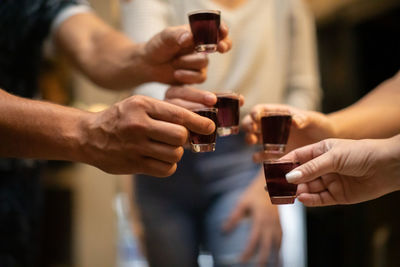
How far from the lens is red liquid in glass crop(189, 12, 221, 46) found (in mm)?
1230

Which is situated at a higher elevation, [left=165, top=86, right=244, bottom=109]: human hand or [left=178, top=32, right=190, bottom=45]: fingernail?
[left=178, top=32, right=190, bottom=45]: fingernail

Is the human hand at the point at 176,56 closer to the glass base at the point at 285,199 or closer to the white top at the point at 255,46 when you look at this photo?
the white top at the point at 255,46

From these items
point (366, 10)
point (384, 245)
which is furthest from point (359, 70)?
point (384, 245)

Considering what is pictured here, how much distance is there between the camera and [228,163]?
1700mm

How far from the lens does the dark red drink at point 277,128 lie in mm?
1253

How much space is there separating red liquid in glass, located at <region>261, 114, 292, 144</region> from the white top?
15.6 inches

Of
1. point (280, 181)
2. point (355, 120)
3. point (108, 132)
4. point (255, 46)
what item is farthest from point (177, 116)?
point (255, 46)

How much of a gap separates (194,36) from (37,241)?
4.15 feet

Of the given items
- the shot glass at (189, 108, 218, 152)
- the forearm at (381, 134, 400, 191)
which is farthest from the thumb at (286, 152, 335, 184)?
the shot glass at (189, 108, 218, 152)

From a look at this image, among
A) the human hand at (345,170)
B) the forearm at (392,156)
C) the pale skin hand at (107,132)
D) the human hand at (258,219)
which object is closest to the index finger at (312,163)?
the human hand at (345,170)

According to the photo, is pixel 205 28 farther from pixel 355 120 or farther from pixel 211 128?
pixel 355 120

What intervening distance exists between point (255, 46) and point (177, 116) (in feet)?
2.39

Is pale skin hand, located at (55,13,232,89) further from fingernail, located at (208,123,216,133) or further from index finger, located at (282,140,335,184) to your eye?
index finger, located at (282,140,335,184)

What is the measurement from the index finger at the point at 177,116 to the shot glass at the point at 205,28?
280 mm
